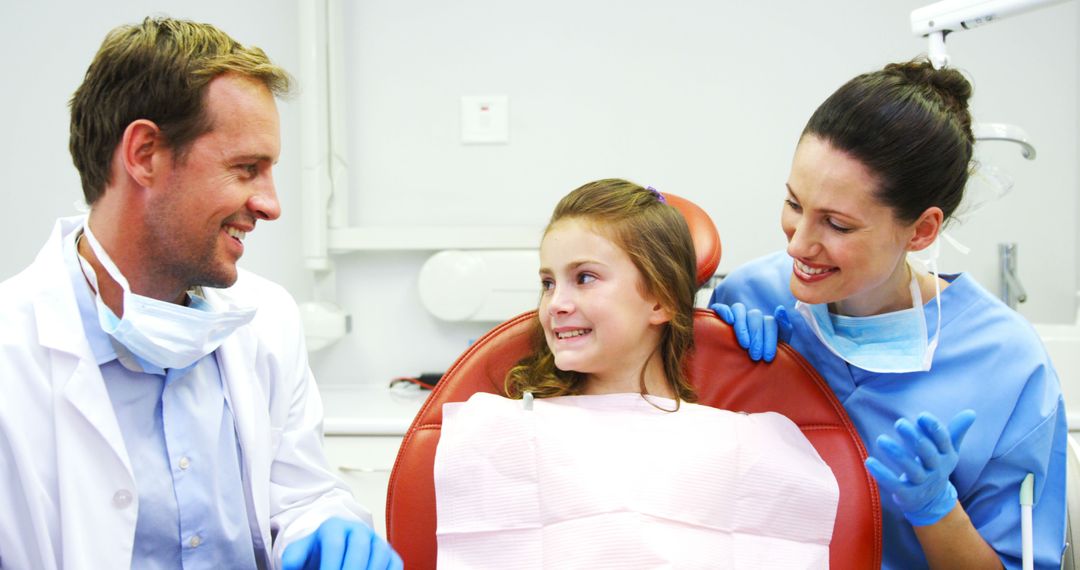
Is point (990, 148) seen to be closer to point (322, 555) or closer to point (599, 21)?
point (599, 21)

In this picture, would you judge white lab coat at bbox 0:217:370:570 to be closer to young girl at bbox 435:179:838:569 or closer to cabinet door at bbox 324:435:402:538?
young girl at bbox 435:179:838:569

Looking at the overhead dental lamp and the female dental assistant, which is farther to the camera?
the overhead dental lamp

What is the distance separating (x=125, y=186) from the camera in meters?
1.03

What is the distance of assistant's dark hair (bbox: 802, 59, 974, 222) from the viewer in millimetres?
1090

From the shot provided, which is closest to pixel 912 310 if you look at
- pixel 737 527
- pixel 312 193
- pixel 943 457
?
pixel 943 457

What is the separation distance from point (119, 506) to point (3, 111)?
1.75 meters

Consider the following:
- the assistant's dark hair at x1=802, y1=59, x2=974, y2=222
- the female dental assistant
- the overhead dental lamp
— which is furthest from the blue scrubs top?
the overhead dental lamp

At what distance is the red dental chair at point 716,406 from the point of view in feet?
3.40

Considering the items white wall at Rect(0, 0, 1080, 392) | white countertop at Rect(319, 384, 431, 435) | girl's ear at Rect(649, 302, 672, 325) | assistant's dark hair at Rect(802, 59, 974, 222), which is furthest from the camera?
white wall at Rect(0, 0, 1080, 392)

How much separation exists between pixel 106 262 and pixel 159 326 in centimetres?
11

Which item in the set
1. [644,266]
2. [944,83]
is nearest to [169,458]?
[644,266]

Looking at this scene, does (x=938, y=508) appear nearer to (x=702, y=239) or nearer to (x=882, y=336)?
(x=882, y=336)

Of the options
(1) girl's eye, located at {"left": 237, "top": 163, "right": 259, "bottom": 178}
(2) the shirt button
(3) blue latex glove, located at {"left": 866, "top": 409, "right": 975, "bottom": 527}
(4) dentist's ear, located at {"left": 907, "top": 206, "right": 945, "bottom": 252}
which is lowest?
(2) the shirt button

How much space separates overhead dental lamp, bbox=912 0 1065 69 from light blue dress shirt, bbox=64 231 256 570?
4.36 ft
